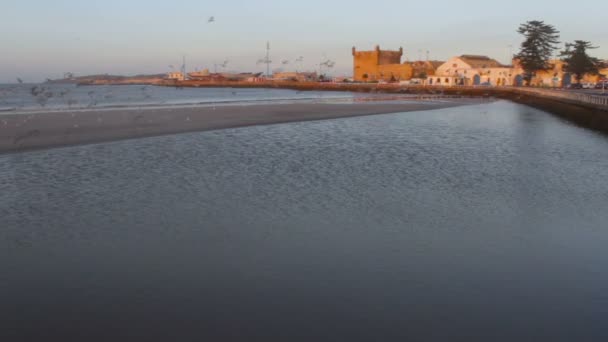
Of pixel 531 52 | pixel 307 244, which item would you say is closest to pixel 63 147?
pixel 307 244

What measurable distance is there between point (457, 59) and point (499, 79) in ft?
31.5

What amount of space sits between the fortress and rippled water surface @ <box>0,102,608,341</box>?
4124 inches

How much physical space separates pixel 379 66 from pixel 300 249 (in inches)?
4793

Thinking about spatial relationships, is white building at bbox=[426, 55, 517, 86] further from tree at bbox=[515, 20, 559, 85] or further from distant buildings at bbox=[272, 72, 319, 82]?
distant buildings at bbox=[272, 72, 319, 82]

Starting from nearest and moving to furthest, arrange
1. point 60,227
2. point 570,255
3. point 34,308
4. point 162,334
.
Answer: point 162,334 < point 34,308 < point 570,255 < point 60,227

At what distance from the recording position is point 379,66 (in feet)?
414

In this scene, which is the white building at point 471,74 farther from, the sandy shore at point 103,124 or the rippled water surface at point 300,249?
the rippled water surface at point 300,249

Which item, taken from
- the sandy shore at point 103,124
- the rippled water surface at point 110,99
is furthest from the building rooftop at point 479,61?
the sandy shore at point 103,124

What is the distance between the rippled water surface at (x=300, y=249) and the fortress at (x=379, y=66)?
10476 centimetres

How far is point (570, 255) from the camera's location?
8766 mm

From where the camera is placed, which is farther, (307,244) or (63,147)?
(63,147)

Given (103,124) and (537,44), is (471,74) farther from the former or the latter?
(103,124)

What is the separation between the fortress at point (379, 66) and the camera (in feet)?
394

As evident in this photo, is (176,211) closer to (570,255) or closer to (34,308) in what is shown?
(34,308)
